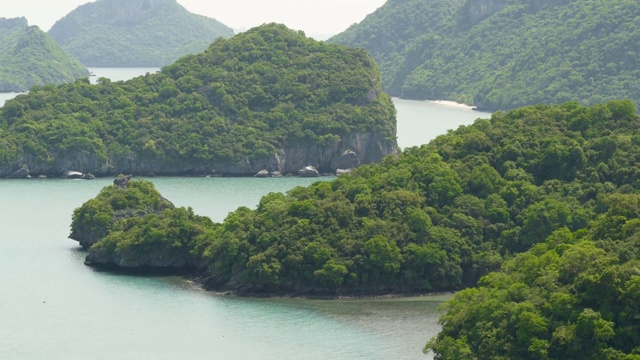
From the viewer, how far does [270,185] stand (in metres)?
105

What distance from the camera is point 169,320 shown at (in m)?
62.2

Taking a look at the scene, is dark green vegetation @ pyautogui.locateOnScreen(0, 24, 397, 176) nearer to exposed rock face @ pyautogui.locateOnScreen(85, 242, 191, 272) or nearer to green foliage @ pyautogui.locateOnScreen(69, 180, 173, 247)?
green foliage @ pyautogui.locateOnScreen(69, 180, 173, 247)

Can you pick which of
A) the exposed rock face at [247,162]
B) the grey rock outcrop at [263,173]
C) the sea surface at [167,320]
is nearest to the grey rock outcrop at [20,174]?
the exposed rock face at [247,162]

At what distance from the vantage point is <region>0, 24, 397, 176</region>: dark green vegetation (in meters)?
112

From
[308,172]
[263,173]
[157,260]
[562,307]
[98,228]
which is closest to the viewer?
[562,307]

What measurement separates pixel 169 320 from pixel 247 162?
166ft

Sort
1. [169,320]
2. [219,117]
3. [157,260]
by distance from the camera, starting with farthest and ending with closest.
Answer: [219,117], [157,260], [169,320]

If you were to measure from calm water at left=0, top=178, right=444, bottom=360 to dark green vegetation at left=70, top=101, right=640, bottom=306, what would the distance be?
1452mm

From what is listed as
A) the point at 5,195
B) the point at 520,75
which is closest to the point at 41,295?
Result: the point at 5,195

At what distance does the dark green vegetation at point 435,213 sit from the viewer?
66.0 meters

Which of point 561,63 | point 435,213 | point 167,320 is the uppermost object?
point 561,63

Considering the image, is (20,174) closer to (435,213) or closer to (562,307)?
(435,213)

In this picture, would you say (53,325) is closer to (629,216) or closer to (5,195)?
(629,216)

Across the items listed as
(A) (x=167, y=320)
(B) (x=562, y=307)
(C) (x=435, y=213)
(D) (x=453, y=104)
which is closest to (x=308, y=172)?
(C) (x=435, y=213)
